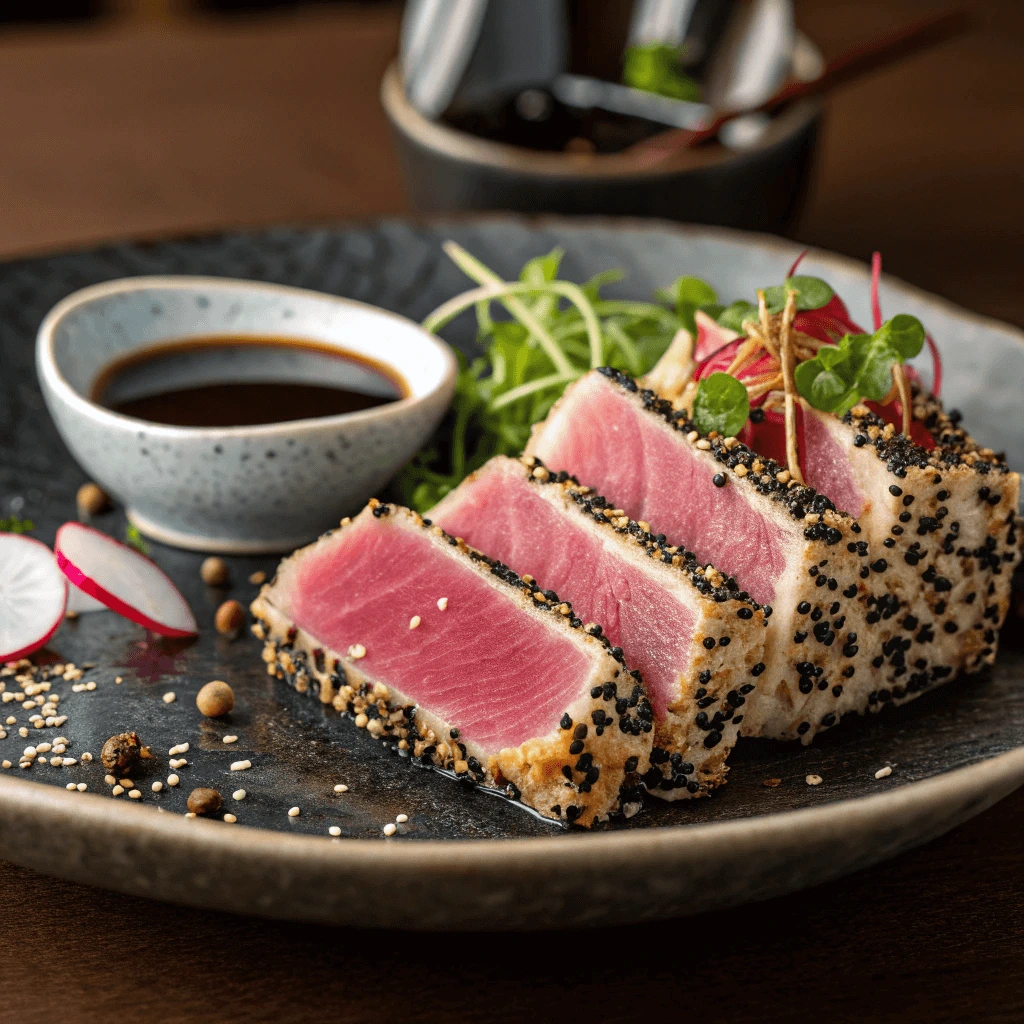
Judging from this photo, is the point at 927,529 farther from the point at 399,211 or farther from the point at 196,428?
the point at 399,211

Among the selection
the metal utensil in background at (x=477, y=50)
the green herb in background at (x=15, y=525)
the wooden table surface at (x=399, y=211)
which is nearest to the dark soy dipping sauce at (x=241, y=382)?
the green herb in background at (x=15, y=525)

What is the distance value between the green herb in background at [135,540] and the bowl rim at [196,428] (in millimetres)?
276

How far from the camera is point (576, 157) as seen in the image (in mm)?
4418

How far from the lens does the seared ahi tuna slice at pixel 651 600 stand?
236 centimetres

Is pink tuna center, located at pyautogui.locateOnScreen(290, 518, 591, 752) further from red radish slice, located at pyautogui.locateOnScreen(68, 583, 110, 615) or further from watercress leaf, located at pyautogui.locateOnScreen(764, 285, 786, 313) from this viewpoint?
watercress leaf, located at pyautogui.locateOnScreen(764, 285, 786, 313)

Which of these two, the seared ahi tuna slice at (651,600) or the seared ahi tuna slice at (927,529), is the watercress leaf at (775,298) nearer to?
the seared ahi tuna slice at (927,529)

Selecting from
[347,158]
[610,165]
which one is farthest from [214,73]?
[610,165]

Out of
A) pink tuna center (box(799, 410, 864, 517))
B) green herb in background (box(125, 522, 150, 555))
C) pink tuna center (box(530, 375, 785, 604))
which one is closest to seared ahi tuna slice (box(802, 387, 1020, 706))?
pink tuna center (box(799, 410, 864, 517))

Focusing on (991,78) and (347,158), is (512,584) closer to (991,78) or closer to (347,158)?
(347,158)

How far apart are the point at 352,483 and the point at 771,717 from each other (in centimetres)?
120

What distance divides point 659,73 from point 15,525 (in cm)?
300

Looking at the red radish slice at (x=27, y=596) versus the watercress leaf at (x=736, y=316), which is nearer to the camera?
the red radish slice at (x=27, y=596)

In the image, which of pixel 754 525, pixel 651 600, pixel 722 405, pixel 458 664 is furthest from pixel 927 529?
pixel 458 664

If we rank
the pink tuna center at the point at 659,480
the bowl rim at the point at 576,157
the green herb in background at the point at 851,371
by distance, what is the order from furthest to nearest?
1. the bowl rim at the point at 576,157
2. the green herb in background at the point at 851,371
3. the pink tuna center at the point at 659,480
